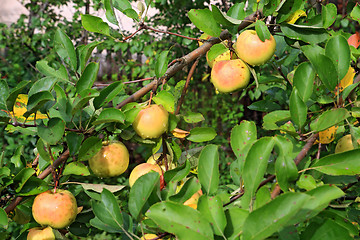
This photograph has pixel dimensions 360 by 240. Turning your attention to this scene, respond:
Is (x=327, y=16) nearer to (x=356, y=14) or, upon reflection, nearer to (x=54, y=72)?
(x=356, y=14)

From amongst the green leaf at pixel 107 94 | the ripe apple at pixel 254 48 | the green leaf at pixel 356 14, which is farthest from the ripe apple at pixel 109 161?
the green leaf at pixel 356 14

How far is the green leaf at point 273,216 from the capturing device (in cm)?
34

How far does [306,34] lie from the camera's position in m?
0.68

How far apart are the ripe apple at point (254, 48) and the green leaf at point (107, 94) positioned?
256 millimetres

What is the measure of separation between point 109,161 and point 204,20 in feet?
1.11

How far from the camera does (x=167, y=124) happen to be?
72 centimetres

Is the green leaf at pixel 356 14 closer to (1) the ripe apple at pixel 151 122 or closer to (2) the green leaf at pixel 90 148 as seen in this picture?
(1) the ripe apple at pixel 151 122

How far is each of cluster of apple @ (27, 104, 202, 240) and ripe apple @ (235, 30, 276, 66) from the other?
20 cm

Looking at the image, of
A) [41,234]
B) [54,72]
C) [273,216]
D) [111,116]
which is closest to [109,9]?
[54,72]

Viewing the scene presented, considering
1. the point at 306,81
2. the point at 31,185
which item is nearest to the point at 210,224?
the point at 306,81

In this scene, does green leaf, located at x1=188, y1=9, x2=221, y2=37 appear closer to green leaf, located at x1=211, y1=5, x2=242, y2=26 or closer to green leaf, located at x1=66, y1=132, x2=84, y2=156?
green leaf, located at x1=211, y1=5, x2=242, y2=26

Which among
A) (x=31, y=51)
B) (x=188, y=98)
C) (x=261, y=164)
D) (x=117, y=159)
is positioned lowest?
(x=188, y=98)

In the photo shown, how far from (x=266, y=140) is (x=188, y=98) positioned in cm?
269

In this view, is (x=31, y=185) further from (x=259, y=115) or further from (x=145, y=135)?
(x=259, y=115)
